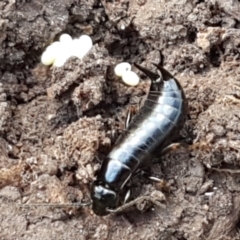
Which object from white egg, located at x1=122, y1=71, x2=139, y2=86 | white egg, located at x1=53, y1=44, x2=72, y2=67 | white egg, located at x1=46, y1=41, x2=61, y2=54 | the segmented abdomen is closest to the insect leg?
the segmented abdomen

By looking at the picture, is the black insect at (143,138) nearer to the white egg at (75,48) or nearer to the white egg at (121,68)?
the white egg at (121,68)

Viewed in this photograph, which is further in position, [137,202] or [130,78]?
[130,78]

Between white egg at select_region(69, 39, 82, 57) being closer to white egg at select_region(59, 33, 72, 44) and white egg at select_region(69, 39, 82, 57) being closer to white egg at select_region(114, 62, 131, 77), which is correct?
white egg at select_region(59, 33, 72, 44)

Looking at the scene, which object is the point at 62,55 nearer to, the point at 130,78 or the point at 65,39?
the point at 65,39

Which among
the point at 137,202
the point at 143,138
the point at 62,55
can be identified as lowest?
the point at 137,202

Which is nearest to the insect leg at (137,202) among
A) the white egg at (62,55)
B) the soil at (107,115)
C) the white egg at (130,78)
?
the soil at (107,115)

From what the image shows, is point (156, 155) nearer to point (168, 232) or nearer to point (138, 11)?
point (168, 232)

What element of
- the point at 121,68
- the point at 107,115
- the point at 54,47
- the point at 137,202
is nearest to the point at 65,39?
the point at 54,47
